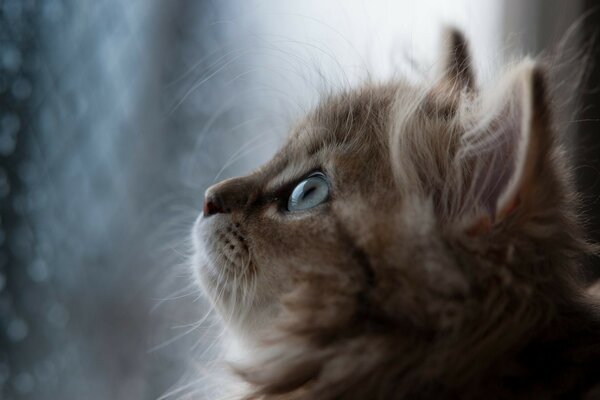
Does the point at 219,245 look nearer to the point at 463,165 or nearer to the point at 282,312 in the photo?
the point at 282,312

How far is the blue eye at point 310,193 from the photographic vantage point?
979 mm

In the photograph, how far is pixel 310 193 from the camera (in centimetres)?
99

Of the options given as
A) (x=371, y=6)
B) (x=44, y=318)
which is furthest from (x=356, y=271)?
(x=371, y=6)

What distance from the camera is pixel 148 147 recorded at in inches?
54.7

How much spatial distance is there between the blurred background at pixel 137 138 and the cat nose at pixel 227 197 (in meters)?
0.20

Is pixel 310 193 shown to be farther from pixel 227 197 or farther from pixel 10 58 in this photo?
pixel 10 58

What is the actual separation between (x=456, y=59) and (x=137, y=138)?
664mm

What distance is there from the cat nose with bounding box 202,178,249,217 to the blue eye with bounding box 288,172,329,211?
9 centimetres

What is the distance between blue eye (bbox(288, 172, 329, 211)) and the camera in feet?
Result: 3.21

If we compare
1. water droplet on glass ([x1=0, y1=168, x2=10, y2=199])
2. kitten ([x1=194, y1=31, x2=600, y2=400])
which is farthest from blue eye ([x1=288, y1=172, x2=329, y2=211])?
water droplet on glass ([x1=0, y1=168, x2=10, y2=199])

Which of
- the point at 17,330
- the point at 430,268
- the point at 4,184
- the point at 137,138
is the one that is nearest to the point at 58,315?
the point at 17,330

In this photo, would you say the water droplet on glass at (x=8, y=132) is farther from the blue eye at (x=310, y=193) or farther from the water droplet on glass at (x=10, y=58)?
the blue eye at (x=310, y=193)

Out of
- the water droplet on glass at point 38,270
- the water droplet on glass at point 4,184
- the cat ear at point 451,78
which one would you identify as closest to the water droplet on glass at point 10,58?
the water droplet on glass at point 4,184

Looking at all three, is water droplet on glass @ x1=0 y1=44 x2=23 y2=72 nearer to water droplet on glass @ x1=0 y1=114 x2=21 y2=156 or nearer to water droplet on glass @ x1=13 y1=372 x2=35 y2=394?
water droplet on glass @ x1=0 y1=114 x2=21 y2=156
